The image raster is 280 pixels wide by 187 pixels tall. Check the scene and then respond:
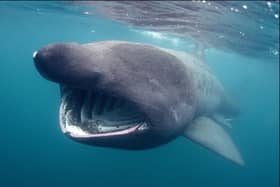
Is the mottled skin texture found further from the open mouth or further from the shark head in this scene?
the open mouth

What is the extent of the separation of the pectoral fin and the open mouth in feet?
7.92

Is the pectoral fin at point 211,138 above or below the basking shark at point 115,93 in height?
below

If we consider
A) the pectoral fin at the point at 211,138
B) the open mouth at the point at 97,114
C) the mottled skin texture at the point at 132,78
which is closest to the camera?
the mottled skin texture at the point at 132,78

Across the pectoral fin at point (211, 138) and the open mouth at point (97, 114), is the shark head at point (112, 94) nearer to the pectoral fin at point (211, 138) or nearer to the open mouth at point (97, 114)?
the open mouth at point (97, 114)

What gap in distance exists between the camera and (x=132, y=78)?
496cm

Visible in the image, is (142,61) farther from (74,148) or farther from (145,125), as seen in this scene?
(74,148)

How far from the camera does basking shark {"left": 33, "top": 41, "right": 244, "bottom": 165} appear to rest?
433cm

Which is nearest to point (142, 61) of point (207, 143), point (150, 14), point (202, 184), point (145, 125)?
point (145, 125)

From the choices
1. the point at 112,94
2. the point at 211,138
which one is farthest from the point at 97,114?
the point at 211,138

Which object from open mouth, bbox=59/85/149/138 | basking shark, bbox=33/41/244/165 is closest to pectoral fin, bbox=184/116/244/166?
basking shark, bbox=33/41/244/165

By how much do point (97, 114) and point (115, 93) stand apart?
0.51 m

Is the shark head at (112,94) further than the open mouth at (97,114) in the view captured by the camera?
No

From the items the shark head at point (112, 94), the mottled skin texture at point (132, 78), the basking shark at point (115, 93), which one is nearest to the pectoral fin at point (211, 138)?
the mottled skin texture at point (132, 78)

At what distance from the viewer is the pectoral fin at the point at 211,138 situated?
725 cm
